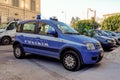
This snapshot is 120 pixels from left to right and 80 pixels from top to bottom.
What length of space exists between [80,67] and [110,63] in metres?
1.69

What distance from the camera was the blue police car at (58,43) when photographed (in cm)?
687

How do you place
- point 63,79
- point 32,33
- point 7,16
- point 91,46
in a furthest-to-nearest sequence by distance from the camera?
point 7,16 < point 32,33 < point 91,46 < point 63,79

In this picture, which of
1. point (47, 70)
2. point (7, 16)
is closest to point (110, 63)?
point (47, 70)

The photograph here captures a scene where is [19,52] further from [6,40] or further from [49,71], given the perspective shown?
[6,40]

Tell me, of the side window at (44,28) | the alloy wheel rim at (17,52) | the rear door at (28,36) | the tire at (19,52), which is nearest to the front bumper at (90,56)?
the side window at (44,28)

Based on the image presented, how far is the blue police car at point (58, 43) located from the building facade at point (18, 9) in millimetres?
22006

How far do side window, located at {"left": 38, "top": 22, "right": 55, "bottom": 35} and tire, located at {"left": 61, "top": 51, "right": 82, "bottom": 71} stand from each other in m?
1.18

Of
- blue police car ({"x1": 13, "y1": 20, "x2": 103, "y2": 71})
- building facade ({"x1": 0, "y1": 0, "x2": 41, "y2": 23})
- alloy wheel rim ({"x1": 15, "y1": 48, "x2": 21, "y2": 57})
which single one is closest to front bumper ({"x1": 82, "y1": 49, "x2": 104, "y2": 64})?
blue police car ({"x1": 13, "y1": 20, "x2": 103, "y2": 71})

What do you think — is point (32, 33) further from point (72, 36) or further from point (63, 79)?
point (63, 79)

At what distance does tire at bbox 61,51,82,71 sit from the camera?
6.87 m

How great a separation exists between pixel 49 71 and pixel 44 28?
5.98ft

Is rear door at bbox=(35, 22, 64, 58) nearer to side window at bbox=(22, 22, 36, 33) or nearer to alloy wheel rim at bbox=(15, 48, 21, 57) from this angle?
side window at bbox=(22, 22, 36, 33)

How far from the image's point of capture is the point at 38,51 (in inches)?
319

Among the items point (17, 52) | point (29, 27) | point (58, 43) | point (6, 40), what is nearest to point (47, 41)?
point (58, 43)
